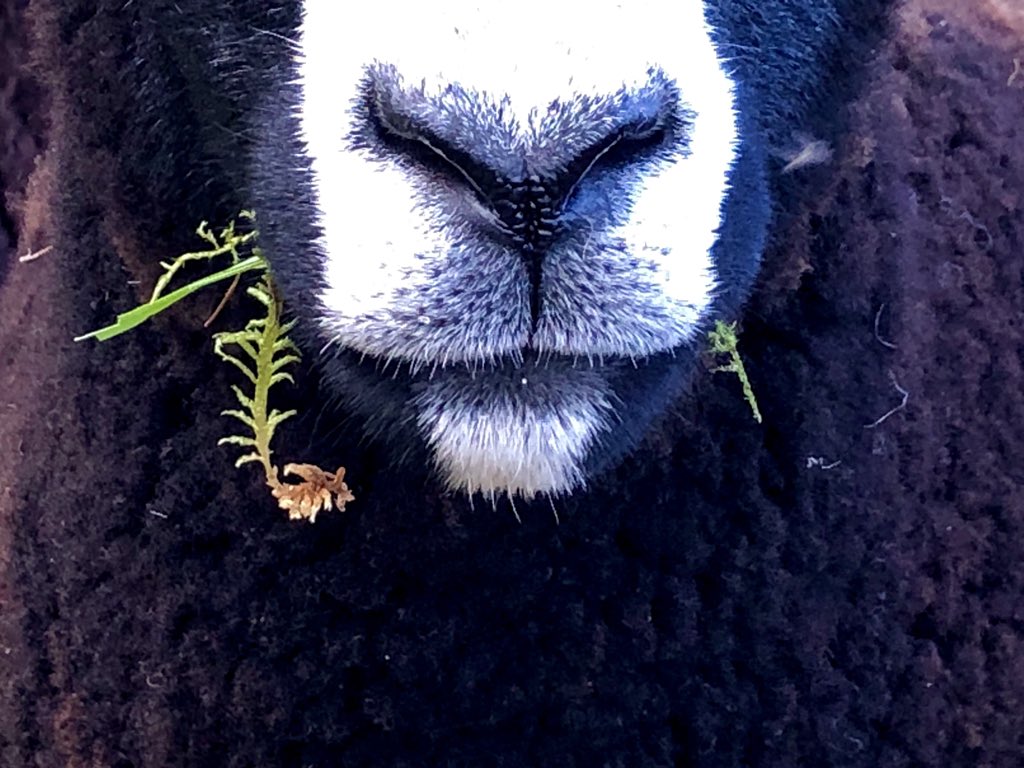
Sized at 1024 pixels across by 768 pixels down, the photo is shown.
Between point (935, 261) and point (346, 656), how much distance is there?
0.93 metres

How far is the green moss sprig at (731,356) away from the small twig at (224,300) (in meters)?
0.51

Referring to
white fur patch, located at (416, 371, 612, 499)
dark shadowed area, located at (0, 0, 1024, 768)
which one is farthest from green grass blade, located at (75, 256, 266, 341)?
white fur patch, located at (416, 371, 612, 499)

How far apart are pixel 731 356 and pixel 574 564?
30cm

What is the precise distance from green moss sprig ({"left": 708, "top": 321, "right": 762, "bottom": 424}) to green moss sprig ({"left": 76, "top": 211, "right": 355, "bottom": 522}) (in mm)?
435

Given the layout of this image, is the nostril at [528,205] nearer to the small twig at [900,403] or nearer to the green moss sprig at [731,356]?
the green moss sprig at [731,356]

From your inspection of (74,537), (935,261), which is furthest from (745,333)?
(74,537)

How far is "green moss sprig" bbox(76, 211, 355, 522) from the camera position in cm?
148

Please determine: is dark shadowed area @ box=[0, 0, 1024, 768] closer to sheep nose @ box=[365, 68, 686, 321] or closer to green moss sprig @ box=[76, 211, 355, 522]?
green moss sprig @ box=[76, 211, 355, 522]

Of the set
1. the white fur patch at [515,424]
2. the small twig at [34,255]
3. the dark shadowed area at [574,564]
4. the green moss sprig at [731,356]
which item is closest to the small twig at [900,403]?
the dark shadowed area at [574,564]

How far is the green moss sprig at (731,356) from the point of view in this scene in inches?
62.7

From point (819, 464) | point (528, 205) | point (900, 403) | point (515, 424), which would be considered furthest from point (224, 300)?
point (900, 403)

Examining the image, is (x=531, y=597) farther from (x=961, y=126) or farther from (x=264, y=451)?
(x=961, y=126)

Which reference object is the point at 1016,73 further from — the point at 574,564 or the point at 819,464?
the point at 574,564

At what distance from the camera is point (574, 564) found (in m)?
1.59
